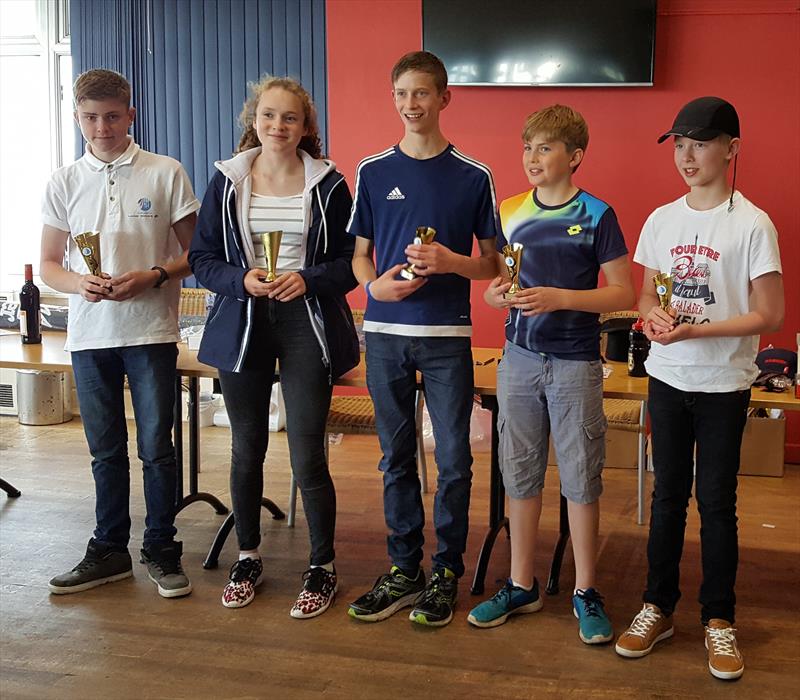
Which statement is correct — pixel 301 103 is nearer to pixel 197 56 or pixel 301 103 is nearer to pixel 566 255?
pixel 566 255

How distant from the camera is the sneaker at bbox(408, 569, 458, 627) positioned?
2877 mm

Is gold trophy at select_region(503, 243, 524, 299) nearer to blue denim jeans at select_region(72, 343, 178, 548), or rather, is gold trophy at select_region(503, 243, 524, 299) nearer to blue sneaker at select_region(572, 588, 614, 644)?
blue sneaker at select_region(572, 588, 614, 644)

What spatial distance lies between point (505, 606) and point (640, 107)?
2.86 m

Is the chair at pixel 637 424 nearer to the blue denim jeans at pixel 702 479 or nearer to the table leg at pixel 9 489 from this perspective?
the blue denim jeans at pixel 702 479

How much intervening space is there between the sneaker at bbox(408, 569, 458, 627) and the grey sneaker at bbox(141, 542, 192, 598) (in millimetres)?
753

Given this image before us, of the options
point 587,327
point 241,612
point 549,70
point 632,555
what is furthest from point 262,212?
point 549,70

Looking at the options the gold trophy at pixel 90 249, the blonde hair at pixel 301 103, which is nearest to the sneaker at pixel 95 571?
the gold trophy at pixel 90 249

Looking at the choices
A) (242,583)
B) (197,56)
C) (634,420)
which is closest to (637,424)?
(634,420)

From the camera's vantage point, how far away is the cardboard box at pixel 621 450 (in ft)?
15.6

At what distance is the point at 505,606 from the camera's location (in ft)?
9.59

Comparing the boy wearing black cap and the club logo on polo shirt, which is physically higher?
the club logo on polo shirt

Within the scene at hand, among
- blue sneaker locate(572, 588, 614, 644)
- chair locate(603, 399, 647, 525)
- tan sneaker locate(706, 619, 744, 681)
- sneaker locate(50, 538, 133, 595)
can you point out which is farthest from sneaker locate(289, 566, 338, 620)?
chair locate(603, 399, 647, 525)

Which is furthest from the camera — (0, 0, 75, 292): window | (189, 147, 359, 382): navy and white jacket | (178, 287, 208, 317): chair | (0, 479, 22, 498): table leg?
(0, 0, 75, 292): window

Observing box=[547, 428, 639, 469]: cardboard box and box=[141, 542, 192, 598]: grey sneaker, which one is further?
box=[547, 428, 639, 469]: cardboard box
